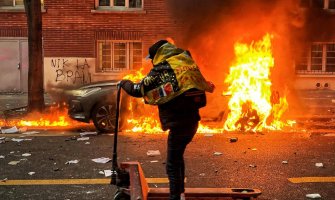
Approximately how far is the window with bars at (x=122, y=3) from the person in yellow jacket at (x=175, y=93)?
13447 mm

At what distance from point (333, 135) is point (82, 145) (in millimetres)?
4944

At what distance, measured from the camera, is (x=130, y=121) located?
871 cm

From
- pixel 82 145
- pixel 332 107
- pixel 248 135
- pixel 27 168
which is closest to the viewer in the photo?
pixel 27 168

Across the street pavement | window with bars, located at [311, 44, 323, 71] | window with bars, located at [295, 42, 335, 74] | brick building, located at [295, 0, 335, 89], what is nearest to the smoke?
the street pavement

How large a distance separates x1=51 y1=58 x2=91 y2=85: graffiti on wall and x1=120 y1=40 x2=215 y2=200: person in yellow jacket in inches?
510

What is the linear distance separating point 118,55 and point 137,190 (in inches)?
536

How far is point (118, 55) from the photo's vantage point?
56.7ft

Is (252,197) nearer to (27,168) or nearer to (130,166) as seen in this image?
(130,166)

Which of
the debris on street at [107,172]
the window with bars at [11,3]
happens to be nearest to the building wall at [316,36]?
the debris on street at [107,172]

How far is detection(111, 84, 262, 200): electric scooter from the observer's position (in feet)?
13.5

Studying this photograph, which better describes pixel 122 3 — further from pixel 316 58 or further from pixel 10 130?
pixel 10 130

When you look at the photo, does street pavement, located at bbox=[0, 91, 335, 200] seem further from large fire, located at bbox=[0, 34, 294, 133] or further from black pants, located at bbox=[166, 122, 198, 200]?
black pants, located at bbox=[166, 122, 198, 200]

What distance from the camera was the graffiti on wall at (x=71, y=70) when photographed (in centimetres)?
1662

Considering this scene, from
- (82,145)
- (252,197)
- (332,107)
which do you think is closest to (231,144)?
(82,145)
